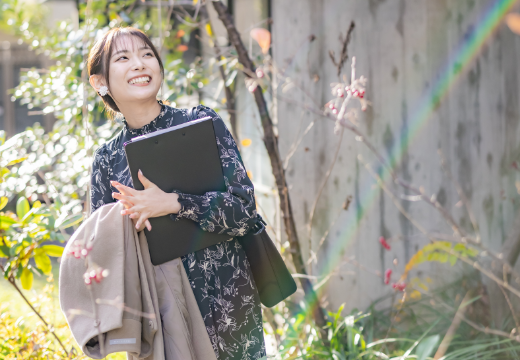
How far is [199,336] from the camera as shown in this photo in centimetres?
142

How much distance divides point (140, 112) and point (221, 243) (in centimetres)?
49

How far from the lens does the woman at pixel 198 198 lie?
4.59 feet

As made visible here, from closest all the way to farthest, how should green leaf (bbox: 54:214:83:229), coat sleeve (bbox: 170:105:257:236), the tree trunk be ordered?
coat sleeve (bbox: 170:105:257:236) → green leaf (bbox: 54:214:83:229) → the tree trunk

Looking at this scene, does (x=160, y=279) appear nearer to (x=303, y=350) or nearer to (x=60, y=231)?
(x=60, y=231)

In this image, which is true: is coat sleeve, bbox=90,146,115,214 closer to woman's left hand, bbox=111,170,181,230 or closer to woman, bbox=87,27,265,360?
woman, bbox=87,27,265,360

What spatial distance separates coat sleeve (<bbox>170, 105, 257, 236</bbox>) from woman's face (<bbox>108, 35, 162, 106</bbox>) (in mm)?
242

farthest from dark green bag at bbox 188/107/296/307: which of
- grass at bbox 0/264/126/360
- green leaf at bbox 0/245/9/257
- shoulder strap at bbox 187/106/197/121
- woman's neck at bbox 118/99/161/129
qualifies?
grass at bbox 0/264/126/360

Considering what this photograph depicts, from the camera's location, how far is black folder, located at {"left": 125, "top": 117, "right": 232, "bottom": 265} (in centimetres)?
137

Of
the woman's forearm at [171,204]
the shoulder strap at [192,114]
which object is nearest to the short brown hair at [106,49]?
the shoulder strap at [192,114]

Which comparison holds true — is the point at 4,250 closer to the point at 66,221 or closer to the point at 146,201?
the point at 66,221

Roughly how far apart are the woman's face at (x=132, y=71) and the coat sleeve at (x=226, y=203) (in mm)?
242

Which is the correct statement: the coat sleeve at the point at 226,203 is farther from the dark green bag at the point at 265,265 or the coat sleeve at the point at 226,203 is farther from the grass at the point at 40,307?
the grass at the point at 40,307

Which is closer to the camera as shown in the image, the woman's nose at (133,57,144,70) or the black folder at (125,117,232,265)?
the black folder at (125,117,232,265)

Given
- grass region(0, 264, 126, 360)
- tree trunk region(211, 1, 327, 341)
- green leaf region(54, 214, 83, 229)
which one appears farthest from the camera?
grass region(0, 264, 126, 360)
